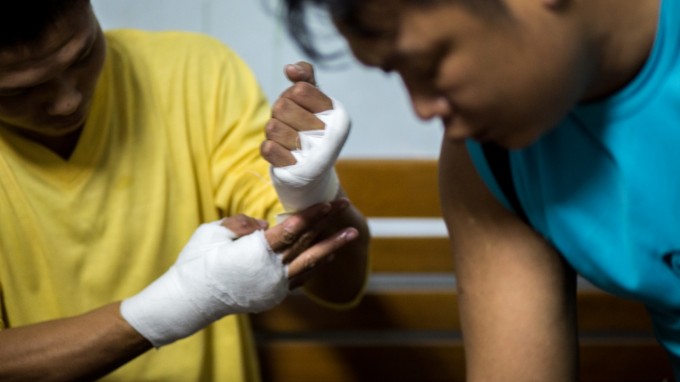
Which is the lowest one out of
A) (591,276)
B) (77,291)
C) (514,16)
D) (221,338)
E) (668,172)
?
(221,338)

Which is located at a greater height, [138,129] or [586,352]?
[138,129]

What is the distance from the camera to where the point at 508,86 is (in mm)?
570

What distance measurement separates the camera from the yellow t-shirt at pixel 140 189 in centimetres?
109

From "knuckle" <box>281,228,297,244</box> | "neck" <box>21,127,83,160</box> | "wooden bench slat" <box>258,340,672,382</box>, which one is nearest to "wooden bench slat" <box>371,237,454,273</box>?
"wooden bench slat" <box>258,340,672,382</box>

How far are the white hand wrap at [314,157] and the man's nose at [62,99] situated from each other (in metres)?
0.24

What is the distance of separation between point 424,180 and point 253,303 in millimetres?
398

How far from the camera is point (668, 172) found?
2.14 ft

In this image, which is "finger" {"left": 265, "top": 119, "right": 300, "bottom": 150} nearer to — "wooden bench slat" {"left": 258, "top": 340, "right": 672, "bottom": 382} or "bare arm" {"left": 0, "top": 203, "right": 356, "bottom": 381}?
"bare arm" {"left": 0, "top": 203, "right": 356, "bottom": 381}

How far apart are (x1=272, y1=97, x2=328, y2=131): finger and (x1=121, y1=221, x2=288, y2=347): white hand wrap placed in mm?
131

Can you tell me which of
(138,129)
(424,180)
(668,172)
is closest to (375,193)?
(424,180)

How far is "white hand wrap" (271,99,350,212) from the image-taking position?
0.92 metres

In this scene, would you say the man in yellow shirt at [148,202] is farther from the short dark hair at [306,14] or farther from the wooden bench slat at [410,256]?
the short dark hair at [306,14]

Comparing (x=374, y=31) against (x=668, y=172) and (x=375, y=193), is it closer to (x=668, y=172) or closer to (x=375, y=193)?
(x=668, y=172)

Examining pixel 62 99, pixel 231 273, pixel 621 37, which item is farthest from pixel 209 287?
pixel 621 37
